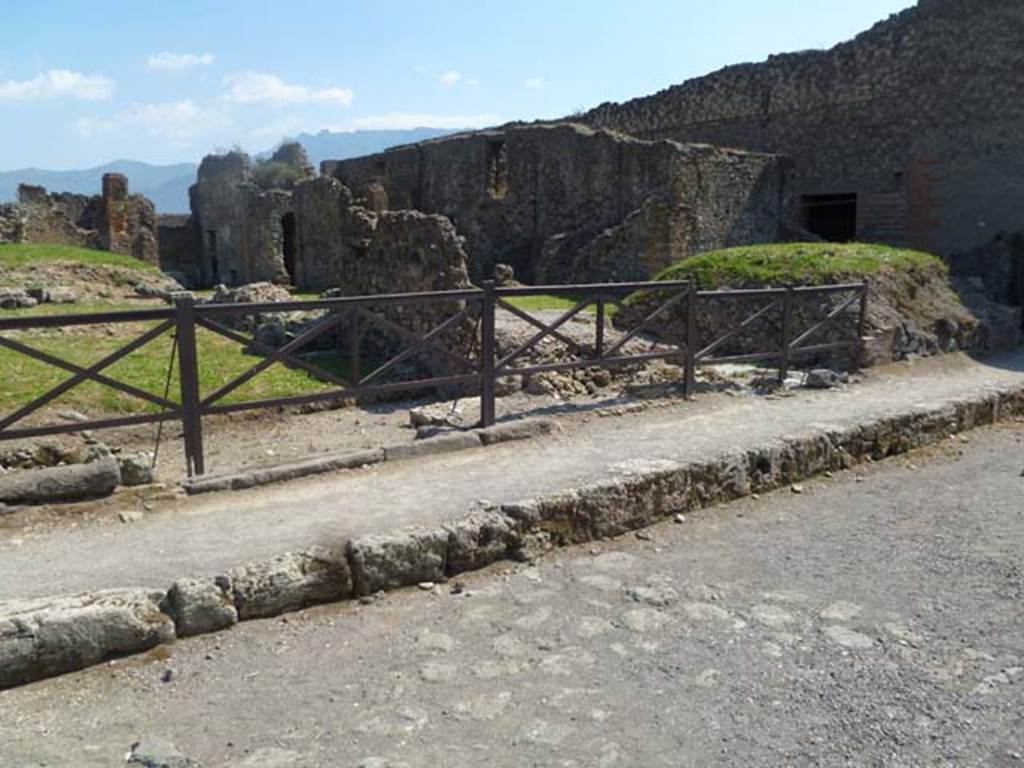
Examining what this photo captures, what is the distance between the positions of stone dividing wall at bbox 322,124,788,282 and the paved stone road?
41.9 ft

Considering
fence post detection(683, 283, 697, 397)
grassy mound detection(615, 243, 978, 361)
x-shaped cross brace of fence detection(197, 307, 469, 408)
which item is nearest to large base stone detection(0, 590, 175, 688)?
x-shaped cross brace of fence detection(197, 307, 469, 408)

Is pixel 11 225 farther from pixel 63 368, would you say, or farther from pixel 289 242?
pixel 63 368

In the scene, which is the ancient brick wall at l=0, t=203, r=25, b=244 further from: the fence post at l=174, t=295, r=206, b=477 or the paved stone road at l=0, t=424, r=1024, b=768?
the paved stone road at l=0, t=424, r=1024, b=768

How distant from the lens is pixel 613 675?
153 inches

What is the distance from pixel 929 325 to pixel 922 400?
356cm

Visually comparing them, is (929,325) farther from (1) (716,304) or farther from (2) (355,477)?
(2) (355,477)

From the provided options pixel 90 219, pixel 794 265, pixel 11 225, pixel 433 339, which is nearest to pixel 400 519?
pixel 433 339

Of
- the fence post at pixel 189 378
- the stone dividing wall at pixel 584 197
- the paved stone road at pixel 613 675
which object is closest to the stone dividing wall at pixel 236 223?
the stone dividing wall at pixel 584 197

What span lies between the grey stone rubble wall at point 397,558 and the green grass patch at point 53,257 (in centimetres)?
1927

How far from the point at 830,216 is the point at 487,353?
16352 millimetres

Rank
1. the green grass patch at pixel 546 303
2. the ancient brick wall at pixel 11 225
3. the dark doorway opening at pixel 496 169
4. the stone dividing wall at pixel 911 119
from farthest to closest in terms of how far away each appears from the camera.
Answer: the ancient brick wall at pixel 11 225 < the dark doorway opening at pixel 496 169 < the stone dividing wall at pixel 911 119 < the green grass patch at pixel 546 303

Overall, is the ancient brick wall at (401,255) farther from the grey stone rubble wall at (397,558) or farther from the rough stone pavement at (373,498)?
the grey stone rubble wall at (397,558)

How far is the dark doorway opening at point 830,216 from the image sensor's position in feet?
66.3

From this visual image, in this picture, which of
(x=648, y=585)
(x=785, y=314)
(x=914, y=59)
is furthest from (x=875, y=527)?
(x=914, y=59)
